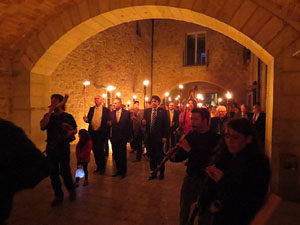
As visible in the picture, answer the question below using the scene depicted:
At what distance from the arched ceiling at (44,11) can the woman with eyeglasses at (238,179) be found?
2717 millimetres

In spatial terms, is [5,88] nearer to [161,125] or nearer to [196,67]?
[161,125]

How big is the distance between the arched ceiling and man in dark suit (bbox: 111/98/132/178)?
2.19m

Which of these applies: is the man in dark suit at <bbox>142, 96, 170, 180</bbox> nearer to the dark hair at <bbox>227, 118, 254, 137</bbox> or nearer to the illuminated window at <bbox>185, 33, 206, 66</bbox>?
the dark hair at <bbox>227, 118, 254, 137</bbox>

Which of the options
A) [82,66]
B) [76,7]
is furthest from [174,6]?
[82,66]

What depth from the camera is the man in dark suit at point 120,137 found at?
4.80m

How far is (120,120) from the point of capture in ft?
16.3

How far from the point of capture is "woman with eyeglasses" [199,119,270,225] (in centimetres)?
138

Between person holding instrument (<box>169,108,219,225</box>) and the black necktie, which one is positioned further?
the black necktie

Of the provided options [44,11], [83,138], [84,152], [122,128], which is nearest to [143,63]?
[44,11]

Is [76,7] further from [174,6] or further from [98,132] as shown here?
[98,132]

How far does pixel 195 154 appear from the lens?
224 centimetres

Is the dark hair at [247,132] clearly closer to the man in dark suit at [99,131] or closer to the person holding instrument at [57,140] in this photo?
the person holding instrument at [57,140]

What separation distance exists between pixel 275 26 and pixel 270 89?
100 cm

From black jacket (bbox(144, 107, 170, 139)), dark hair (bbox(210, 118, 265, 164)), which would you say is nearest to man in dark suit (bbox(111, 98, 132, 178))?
black jacket (bbox(144, 107, 170, 139))
